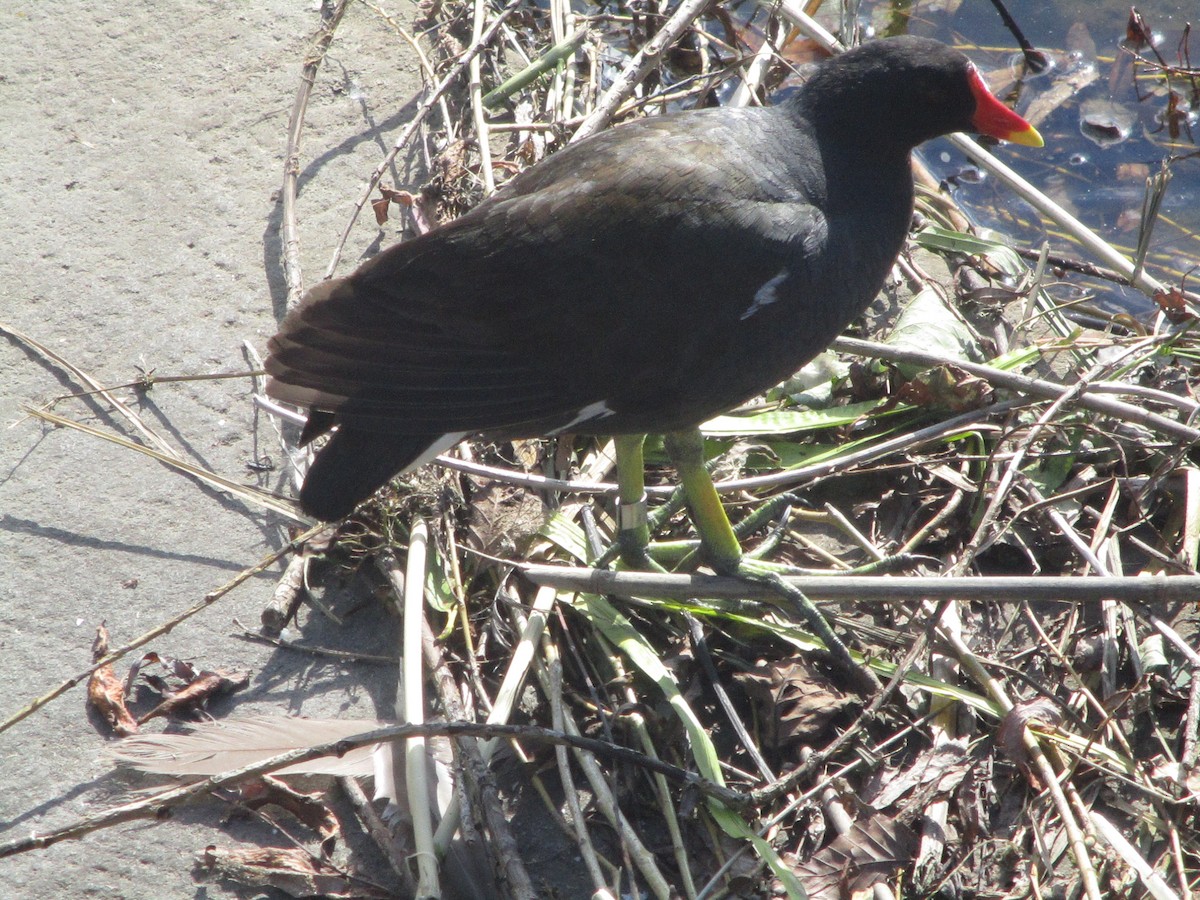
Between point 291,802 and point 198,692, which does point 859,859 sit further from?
point 198,692

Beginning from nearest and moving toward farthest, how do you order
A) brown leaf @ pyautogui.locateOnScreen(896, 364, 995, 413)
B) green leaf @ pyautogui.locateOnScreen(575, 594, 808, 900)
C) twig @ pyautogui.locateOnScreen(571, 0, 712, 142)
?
green leaf @ pyautogui.locateOnScreen(575, 594, 808, 900) → brown leaf @ pyautogui.locateOnScreen(896, 364, 995, 413) → twig @ pyautogui.locateOnScreen(571, 0, 712, 142)

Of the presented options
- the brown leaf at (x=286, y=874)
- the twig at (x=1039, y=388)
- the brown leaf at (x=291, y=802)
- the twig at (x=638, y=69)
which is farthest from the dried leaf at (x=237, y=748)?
the twig at (x=638, y=69)

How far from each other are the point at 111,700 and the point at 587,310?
1.22 metres

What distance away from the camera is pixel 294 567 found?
251 centimetres

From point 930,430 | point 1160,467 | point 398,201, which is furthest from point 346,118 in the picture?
point 1160,467

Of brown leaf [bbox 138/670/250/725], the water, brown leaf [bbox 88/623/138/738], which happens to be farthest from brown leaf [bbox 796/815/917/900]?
the water

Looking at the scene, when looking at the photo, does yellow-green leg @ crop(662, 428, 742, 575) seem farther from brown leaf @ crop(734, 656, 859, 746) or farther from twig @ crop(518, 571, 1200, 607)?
brown leaf @ crop(734, 656, 859, 746)

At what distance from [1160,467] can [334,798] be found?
1.85 meters

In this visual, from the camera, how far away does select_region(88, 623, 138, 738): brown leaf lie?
2240 millimetres

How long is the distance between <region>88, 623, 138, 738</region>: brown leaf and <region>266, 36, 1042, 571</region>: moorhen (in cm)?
60

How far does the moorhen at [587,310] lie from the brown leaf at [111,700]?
596 mm

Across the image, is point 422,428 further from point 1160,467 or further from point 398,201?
point 1160,467

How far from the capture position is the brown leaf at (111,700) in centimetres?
224

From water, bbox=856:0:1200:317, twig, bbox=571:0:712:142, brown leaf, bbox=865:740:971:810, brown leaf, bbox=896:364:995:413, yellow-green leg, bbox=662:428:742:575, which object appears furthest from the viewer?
water, bbox=856:0:1200:317
